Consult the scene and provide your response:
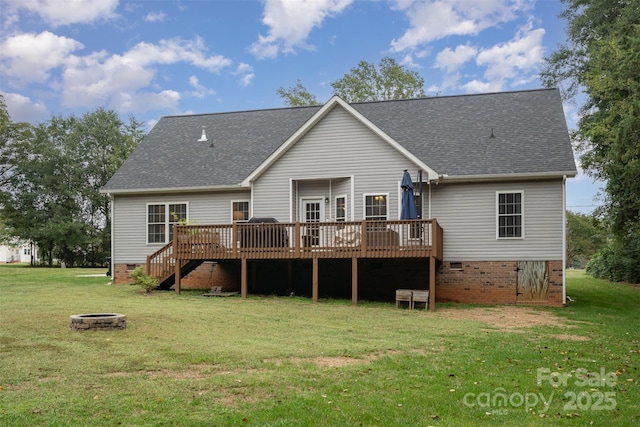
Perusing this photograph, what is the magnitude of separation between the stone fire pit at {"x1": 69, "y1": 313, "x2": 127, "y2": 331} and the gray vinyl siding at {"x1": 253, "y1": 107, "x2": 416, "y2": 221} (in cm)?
962

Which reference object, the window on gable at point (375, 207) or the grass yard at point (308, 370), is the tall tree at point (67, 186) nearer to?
the window on gable at point (375, 207)

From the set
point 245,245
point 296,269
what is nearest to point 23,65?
point 245,245

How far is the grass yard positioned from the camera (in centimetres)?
588

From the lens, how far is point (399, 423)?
5.64 metres

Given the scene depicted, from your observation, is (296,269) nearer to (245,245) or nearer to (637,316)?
(245,245)

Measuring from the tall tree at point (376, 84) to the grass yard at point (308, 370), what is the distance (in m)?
29.9

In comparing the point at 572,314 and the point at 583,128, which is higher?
the point at 583,128

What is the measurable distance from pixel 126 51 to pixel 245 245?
696 inches

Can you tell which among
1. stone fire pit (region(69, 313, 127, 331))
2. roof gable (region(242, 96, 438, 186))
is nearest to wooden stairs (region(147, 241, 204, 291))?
roof gable (region(242, 96, 438, 186))

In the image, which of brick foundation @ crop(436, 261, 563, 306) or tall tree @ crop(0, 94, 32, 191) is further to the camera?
tall tree @ crop(0, 94, 32, 191)

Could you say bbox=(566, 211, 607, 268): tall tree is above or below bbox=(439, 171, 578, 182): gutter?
below

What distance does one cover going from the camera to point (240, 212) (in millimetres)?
20406

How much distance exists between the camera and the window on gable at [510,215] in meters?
18.1

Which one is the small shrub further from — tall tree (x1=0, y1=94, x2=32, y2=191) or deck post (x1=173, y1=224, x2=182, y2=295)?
tall tree (x1=0, y1=94, x2=32, y2=191)
